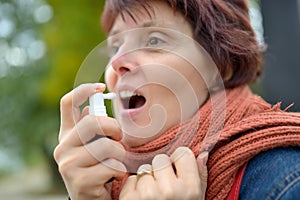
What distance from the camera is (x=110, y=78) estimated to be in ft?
2.19

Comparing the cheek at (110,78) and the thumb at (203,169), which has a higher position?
the cheek at (110,78)

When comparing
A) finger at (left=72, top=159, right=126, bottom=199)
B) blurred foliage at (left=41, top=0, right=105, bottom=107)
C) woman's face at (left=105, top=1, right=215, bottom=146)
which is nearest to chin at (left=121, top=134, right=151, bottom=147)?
woman's face at (left=105, top=1, right=215, bottom=146)

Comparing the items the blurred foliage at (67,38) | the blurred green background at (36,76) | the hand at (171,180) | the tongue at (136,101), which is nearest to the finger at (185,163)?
the hand at (171,180)

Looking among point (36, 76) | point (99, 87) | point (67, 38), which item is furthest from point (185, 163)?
point (36, 76)

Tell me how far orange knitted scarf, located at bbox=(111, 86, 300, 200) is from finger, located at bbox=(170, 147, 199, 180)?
3 cm

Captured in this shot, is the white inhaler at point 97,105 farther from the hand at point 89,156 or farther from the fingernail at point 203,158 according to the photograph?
the fingernail at point 203,158

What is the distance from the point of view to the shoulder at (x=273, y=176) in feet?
1.69

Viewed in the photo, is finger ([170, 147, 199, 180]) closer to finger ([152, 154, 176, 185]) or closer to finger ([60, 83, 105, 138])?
finger ([152, 154, 176, 185])

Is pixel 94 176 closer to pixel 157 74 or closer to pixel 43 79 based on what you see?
pixel 157 74

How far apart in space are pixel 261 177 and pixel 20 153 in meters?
3.24

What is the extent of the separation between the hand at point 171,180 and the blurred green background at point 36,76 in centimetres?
216

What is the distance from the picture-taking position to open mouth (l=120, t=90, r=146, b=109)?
2.07 feet

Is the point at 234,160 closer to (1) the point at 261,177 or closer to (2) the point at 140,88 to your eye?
(1) the point at 261,177

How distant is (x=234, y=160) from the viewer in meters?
0.56
